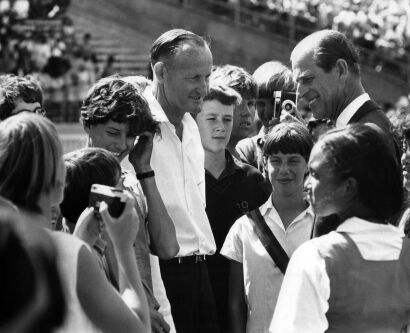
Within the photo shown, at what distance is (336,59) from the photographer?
447 centimetres

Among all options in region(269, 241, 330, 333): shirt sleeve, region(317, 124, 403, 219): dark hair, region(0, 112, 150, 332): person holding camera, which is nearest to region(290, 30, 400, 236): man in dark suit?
region(317, 124, 403, 219): dark hair

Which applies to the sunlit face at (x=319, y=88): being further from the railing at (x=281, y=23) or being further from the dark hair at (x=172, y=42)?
the railing at (x=281, y=23)

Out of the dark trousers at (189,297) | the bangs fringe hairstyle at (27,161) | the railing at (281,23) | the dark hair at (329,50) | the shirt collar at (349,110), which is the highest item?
the bangs fringe hairstyle at (27,161)

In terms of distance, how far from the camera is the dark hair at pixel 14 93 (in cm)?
444

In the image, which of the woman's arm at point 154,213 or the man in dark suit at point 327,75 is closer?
the woman's arm at point 154,213

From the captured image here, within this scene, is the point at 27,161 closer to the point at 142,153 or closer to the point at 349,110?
the point at 142,153

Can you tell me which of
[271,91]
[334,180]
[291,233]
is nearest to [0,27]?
[271,91]

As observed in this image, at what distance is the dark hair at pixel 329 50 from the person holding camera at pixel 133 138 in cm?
96

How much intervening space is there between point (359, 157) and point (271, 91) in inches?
113

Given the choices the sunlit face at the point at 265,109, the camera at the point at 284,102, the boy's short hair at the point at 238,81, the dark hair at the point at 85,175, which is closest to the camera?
the dark hair at the point at 85,175

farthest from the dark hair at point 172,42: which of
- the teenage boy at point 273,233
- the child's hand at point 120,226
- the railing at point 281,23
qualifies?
the railing at point 281,23

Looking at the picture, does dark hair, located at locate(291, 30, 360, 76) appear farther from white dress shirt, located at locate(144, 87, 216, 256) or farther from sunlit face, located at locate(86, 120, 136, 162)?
sunlit face, located at locate(86, 120, 136, 162)

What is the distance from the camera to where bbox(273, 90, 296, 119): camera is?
4879 millimetres

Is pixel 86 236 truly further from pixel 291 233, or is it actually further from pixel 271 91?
pixel 271 91
